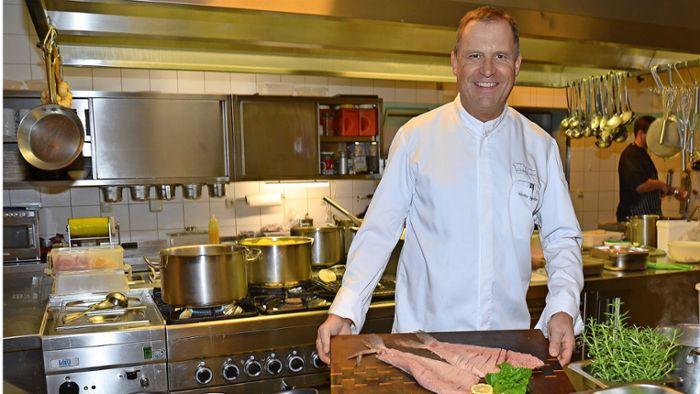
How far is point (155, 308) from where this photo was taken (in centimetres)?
258

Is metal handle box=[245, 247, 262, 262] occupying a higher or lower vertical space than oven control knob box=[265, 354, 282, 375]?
higher

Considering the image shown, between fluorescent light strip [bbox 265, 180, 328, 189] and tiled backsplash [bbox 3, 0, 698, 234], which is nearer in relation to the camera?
tiled backsplash [bbox 3, 0, 698, 234]

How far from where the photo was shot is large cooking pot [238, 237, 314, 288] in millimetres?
2723

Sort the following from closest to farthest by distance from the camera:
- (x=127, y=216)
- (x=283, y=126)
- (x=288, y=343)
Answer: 1. (x=288, y=343)
2. (x=283, y=126)
3. (x=127, y=216)

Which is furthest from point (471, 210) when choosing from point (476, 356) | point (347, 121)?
point (347, 121)

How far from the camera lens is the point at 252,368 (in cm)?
243

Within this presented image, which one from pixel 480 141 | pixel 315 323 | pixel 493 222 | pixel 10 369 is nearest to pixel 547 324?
pixel 493 222

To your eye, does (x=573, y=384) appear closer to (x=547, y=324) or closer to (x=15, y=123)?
(x=547, y=324)

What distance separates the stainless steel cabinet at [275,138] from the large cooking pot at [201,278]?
1372mm

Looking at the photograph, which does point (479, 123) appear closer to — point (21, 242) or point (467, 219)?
point (467, 219)

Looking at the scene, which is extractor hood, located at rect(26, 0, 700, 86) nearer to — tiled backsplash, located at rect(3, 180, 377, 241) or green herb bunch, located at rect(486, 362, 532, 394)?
green herb bunch, located at rect(486, 362, 532, 394)

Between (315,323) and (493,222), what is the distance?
41.2 inches

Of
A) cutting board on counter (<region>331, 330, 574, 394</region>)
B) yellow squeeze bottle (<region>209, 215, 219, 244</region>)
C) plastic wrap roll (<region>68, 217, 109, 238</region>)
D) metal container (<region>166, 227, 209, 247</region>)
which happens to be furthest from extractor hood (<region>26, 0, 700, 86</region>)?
metal container (<region>166, 227, 209, 247</region>)

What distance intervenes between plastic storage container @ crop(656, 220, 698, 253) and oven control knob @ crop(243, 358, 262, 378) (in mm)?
2644
